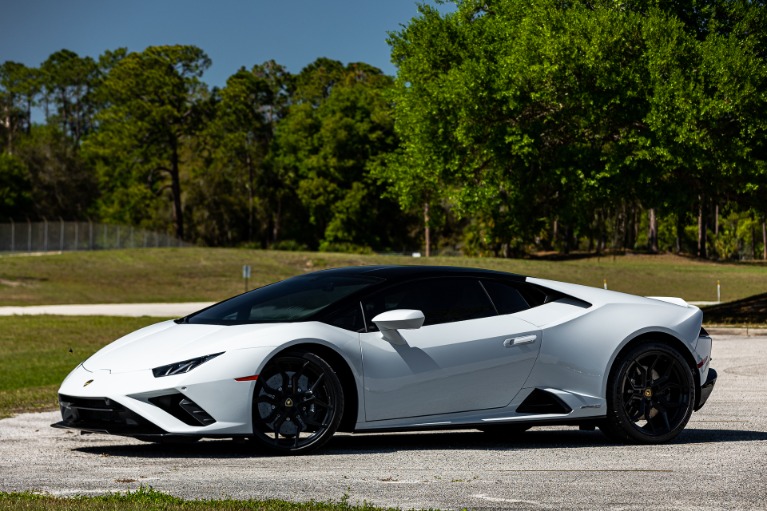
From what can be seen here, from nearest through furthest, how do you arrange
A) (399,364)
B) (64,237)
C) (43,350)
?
(399,364) → (43,350) → (64,237)

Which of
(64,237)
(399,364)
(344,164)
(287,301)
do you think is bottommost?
(399,364)

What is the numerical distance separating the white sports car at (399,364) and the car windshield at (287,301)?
18 millimetres

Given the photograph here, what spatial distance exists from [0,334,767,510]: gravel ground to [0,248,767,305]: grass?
4393 centimetres

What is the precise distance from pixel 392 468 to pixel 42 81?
13534 cm

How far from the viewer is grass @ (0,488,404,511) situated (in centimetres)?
575

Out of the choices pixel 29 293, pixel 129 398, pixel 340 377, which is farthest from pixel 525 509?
pixel 29 293

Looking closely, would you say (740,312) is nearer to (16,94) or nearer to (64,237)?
(64,237)

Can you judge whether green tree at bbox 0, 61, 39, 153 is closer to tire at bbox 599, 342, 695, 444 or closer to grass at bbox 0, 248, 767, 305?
grass at bbox 0, 248, 767, 305

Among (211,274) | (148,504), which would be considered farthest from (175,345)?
(211,274)

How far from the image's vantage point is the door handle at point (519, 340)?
877 centimetres

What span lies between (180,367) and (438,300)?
211 cm

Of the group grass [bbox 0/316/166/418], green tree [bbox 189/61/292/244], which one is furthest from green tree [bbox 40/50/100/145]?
grass [bbox 0/316/166/418]

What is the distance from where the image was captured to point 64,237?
69312 millimetres

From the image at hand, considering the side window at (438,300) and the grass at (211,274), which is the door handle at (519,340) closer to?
the side window at (438,300)
